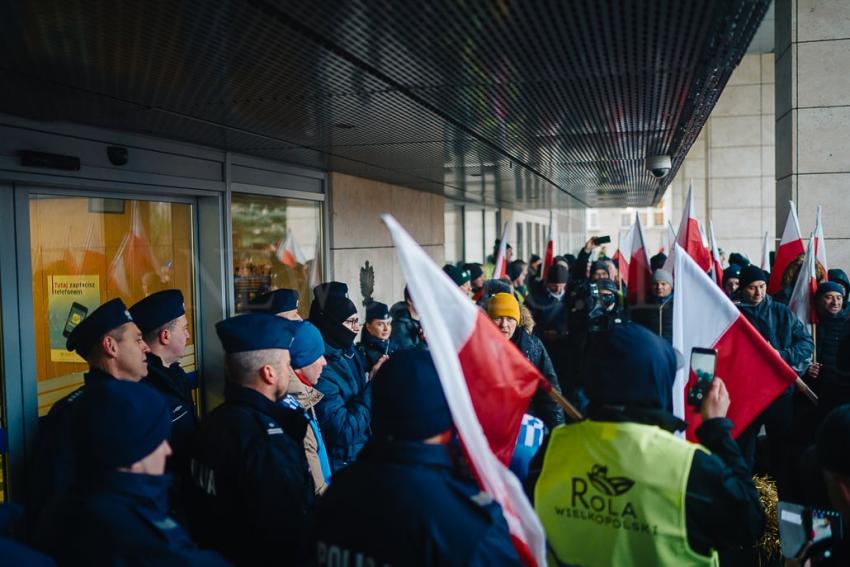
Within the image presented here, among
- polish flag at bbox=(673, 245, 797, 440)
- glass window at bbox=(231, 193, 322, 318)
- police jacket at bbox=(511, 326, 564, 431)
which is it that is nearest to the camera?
polish flag at bbox=(673, 245, 797, 440)

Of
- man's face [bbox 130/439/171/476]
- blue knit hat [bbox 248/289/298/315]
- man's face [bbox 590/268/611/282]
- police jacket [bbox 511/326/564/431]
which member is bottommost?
police jacket [bbox 511/326/564/431]

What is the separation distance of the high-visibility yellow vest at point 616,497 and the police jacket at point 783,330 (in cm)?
481

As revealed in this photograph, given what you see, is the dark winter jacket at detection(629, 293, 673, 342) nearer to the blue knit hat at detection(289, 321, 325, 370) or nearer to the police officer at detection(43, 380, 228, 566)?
the blue knit hat at detection(289, 321, 325, 370)

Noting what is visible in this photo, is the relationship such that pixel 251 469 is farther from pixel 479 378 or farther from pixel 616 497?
pixel 616 497

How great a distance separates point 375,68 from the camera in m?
3.50

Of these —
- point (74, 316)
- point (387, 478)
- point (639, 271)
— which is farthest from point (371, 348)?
point (639, 271)

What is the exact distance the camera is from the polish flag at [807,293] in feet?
23.5

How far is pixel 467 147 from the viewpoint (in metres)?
6.47

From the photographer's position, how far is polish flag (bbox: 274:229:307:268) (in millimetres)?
7810

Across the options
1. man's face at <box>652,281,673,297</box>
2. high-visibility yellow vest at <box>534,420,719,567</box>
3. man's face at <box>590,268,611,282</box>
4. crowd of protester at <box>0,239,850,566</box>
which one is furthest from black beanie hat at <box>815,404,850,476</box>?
man's face at <box>590,268,611,282</box>

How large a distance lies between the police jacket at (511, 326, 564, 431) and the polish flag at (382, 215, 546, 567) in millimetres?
2663

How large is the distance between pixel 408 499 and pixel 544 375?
3618mm

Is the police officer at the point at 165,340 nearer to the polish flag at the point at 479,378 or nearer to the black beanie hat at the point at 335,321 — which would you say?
the black beanie hat at the point at 335,321

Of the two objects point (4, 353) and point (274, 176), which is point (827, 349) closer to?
point (274, 176)
